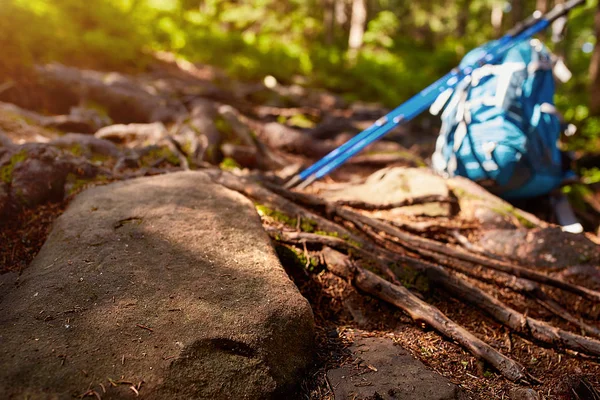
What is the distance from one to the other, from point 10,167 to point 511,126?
5658 mm

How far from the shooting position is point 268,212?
3859mm

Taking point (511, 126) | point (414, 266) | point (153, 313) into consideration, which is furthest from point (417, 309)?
point (511, 126)

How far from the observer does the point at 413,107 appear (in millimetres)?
5312

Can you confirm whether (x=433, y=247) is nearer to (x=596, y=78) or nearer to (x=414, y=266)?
(x=414, y=266)

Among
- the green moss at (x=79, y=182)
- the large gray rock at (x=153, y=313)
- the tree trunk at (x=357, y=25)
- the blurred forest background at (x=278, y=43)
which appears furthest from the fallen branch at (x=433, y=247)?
the tree trunk at (x=357, y=25)

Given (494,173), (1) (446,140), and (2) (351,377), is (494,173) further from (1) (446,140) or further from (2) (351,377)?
(2) (351,377)

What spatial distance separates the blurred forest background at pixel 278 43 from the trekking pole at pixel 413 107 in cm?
425

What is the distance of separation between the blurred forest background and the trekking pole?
4246 mm

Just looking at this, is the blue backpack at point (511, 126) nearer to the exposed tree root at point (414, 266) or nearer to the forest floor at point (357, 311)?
the forest floor at point (357, 311)

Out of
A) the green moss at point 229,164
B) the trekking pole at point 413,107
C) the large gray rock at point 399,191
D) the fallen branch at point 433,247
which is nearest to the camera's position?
the fallen branch at point 433,247

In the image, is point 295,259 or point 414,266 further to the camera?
point 414,266

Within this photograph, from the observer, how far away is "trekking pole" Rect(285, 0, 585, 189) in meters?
5.05

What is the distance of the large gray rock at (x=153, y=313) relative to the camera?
187 centimetres

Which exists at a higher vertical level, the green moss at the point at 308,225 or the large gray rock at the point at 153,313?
the green moss at the point at 308,225
